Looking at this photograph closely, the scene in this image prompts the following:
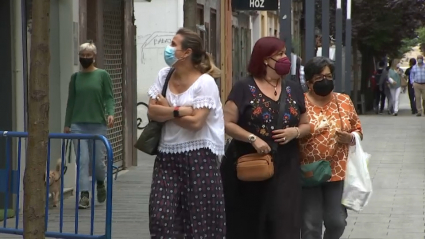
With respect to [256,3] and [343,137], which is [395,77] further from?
[343,137]

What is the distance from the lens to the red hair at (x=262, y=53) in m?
6.66

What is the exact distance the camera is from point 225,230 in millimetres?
6742

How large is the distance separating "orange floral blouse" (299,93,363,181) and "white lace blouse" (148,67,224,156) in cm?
64

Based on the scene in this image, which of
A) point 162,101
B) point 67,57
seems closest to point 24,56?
point 67,57

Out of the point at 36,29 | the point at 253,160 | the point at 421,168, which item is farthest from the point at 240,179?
the point at 421,168

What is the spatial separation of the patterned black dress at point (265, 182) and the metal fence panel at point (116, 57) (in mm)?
7608

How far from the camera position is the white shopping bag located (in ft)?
23.4

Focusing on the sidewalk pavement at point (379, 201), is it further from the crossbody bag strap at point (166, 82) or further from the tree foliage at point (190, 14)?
the tree foliage at point (190, 14)

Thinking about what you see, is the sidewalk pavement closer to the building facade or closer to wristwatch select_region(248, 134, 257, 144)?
the building facade

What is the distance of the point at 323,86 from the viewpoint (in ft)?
23.1

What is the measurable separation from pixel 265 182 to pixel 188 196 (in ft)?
1.62

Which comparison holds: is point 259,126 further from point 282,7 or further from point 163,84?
point 282,7

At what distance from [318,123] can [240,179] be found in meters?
0.76

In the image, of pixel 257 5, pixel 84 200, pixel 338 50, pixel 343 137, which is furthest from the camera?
pixel 338 50
